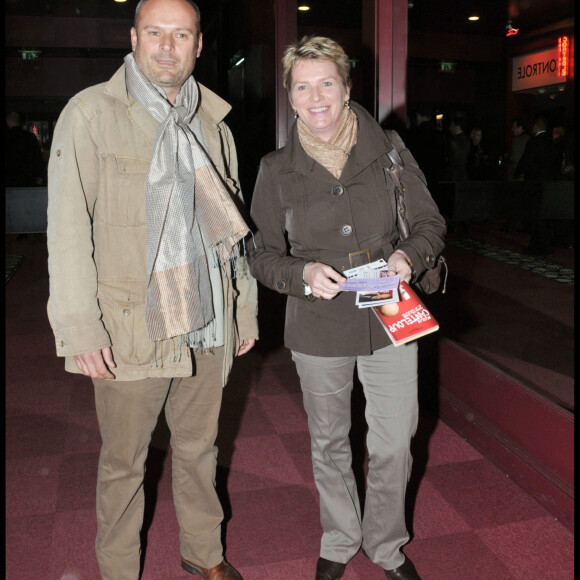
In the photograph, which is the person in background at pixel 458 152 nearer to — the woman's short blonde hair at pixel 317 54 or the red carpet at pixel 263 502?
the red carpet at pixel 263 502

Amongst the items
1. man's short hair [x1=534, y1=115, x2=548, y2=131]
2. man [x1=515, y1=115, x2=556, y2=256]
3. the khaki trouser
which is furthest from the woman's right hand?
man's short hair [x1=534, y1=115, x2=548, y2=131]

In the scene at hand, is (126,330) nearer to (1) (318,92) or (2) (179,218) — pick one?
(2) (179,218)

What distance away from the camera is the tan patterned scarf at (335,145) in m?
1.84

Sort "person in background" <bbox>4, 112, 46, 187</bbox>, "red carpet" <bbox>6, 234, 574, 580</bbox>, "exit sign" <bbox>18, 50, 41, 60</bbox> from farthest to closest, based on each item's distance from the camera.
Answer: "exit sign" <bbox>18, 50, 41, 60</bbox> < "person in background" <bbox>4, 112, 46, 187</bbox> < "red carpet" <bbox>6, 234, 574, 580</bbox>

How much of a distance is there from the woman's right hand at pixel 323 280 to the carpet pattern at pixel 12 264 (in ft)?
20.7

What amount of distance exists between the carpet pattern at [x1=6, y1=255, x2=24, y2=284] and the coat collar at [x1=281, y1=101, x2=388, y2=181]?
20.3 feet

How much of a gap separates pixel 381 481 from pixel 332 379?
0.36 m

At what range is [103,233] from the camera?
5.48 ft

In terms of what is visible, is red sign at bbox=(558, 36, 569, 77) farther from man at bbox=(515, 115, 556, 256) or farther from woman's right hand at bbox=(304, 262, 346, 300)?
woman's right hand at bbox=(304, 262, 346, 300)

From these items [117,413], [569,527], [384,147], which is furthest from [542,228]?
[117,413]

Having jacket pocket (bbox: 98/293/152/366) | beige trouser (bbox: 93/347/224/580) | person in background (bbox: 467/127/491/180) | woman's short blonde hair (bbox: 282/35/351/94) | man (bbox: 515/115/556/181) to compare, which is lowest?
beige trouser (bbox: 93/347/224/580)

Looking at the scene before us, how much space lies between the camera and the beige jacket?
5.23 ft

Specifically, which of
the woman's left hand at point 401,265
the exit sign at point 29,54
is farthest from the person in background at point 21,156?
the woman's left hand at point 401,265

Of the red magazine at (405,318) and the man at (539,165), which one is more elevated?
the man at (539,165)
